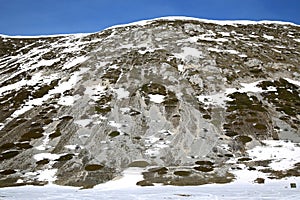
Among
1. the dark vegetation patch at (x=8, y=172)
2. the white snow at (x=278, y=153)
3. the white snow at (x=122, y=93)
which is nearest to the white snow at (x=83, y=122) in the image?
the white snow at (x=122, y=93)

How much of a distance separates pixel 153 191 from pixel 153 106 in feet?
117

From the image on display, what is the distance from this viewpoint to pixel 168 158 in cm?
5794

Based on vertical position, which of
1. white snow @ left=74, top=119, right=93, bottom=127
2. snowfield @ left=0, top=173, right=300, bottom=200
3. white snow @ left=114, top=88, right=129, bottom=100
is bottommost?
snowfield @ left=0, top=173, right=300, bottom=200

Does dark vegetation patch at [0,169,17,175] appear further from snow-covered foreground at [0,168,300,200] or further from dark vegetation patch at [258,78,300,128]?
dark vegetation patch at [258,78,300,128]

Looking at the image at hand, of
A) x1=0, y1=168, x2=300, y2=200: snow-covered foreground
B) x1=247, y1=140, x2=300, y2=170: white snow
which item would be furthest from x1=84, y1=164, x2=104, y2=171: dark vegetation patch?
x1=247, y1=140, x2=300, y2=170: white snow

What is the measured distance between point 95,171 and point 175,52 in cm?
5713

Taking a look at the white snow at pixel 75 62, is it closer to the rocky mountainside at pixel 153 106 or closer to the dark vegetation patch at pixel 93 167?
the rocky mountainside at pixel 153 106

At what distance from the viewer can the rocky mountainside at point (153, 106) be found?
183ft

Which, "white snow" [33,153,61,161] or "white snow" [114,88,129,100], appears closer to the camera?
"white snow" [33,153,61,161]

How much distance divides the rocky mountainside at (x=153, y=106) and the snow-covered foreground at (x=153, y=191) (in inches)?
117

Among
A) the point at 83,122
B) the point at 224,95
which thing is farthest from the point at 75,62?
the point at 224,95

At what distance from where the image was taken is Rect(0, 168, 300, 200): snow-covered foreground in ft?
114

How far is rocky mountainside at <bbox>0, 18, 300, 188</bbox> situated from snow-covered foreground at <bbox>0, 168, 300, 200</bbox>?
297 centimetres

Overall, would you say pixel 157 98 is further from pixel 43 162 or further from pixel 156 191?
pixel 156 191
